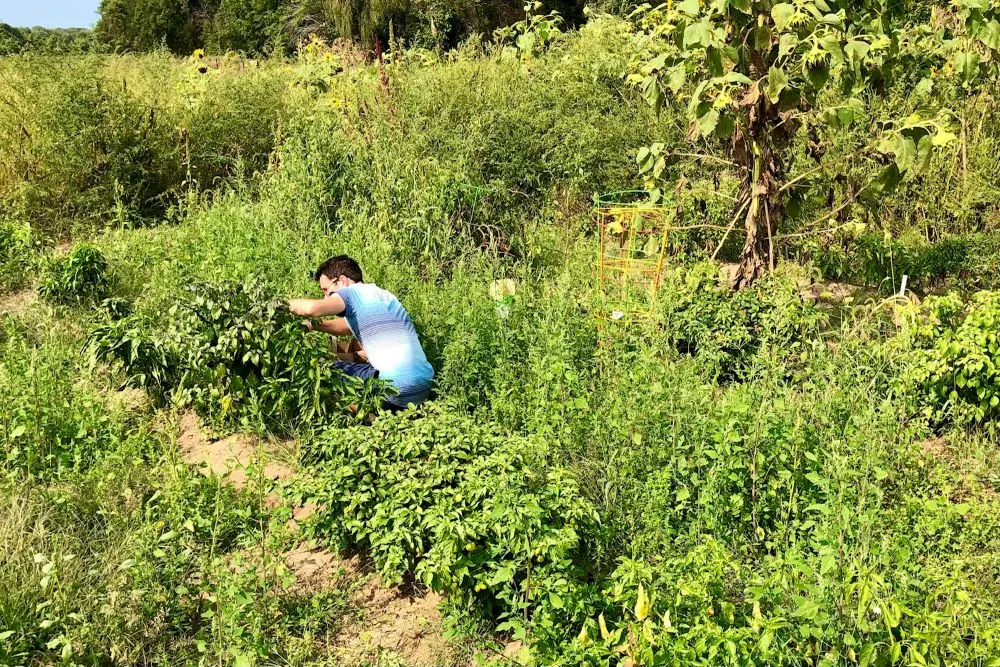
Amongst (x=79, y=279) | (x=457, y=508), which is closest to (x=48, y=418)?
(x=79, y=279)

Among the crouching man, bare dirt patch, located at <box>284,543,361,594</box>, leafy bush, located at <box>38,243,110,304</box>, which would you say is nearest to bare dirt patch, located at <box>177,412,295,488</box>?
bare dirt patch, located at <box>284,543,361,594</box>

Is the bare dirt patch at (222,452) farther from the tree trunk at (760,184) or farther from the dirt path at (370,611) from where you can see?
the tree trunk at (760,184)

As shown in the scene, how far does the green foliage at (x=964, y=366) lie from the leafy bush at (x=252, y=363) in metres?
2.78

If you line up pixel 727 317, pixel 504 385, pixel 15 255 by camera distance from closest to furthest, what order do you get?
1. pixel 504 385
2. pixel 727 317
3. pixel 15 255

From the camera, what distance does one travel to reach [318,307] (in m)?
4.52

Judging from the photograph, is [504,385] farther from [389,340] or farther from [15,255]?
[15,255]

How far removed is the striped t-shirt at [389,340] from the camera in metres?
4.51

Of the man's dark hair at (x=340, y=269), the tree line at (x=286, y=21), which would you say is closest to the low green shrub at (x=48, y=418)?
the man's dark hair at (x=340, y=269)

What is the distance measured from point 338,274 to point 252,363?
0.78 meters

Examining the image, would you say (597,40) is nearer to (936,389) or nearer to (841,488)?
(936,389)

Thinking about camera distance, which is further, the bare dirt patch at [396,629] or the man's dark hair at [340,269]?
the man's dark hair at [340,269]

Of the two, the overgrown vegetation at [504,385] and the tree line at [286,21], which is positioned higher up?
the tree line at [286,21]

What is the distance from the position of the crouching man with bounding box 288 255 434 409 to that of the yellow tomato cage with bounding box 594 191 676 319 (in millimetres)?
1243

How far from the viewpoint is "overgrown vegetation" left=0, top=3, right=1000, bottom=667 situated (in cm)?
295
